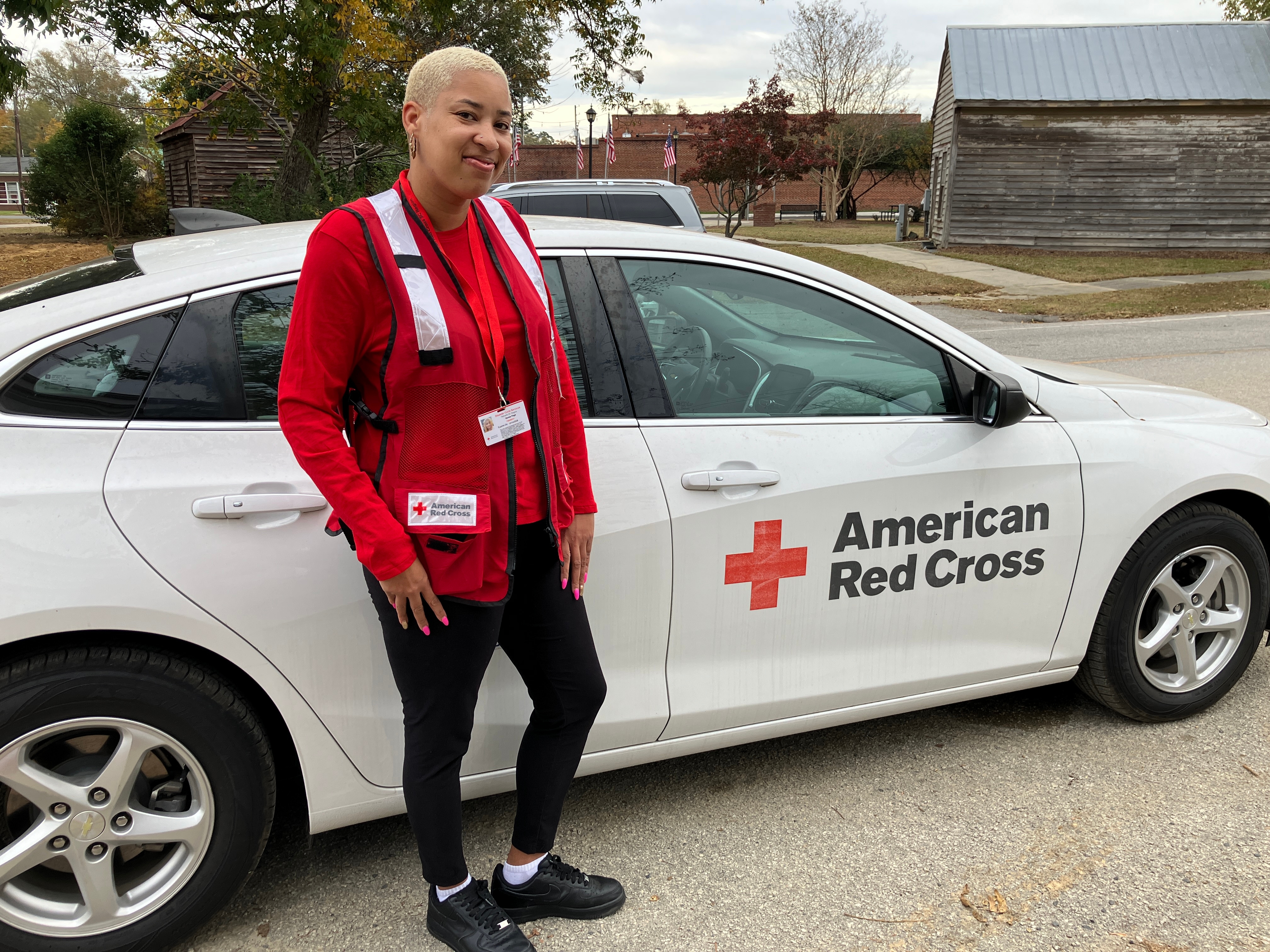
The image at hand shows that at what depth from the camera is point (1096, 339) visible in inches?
450

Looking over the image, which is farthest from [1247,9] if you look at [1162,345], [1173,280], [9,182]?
[9,182]

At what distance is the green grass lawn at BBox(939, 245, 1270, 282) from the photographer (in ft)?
64.5

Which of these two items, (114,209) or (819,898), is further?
(114,209)

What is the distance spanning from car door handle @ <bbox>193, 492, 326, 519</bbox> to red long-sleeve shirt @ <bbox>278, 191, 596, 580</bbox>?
0.35 meters

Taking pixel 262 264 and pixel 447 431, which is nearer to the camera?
pixel 447 431

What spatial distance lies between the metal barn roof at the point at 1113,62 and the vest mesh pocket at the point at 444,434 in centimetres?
2487

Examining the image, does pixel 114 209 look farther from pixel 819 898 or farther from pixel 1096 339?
pixel 819 898

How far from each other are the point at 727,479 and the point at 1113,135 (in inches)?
Answer: 1008

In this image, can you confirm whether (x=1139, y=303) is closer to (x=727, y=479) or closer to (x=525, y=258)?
(x=727, y=479)

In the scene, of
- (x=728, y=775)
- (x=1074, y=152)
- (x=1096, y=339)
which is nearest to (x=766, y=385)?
(x=728, y=775)

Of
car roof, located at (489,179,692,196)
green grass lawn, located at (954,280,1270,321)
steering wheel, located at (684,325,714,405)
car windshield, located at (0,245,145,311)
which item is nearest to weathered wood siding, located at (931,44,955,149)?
green grass lawn, located at (954,280,1270,321)

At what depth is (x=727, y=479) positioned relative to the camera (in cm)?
237

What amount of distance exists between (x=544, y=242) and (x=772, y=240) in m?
26.9

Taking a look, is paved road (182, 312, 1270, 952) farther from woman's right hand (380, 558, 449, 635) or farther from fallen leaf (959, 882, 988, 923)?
woman's right hand (380, 558, 449, 635)
